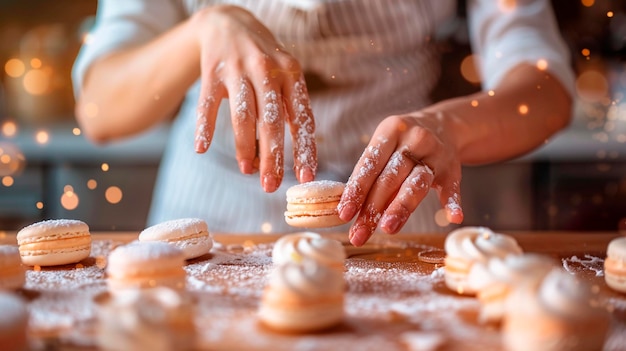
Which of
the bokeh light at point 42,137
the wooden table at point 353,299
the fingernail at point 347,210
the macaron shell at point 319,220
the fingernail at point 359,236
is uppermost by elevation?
the bokeh light at point 42,137

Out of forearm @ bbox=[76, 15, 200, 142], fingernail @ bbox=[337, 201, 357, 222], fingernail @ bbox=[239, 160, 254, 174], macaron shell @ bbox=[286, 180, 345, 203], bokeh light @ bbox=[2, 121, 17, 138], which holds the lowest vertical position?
fingernail @ bbox=[337, 201, 357, 222]

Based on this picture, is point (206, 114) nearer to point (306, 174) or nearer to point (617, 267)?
point (306, 174)

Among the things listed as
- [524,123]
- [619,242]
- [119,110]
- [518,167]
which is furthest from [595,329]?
[518,167]

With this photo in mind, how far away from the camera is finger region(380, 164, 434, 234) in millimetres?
1146

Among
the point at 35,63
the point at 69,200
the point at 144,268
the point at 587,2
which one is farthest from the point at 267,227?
the point at 35,63

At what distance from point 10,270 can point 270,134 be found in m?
0.51

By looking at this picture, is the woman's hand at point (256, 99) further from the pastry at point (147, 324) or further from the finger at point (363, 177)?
the pastry at point (147, 324)

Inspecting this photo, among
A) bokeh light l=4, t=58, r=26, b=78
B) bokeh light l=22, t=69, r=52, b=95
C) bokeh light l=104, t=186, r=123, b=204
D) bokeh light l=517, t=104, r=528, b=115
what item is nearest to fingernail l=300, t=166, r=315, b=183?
bokeh light l=517, t=104, r=528, b=115

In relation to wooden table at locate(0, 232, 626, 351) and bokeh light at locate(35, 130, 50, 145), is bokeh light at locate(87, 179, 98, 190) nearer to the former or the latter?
bokeh light at locate(35, 130, 50, 145)

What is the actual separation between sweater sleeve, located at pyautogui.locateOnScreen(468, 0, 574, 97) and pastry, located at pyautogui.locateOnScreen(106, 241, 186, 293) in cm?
110

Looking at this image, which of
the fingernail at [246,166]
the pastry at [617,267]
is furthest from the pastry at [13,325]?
the pastry at [617,267]

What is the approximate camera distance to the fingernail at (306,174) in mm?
1251

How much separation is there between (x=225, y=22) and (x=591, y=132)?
76.8 inches

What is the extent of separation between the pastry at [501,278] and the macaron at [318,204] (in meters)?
0.36
